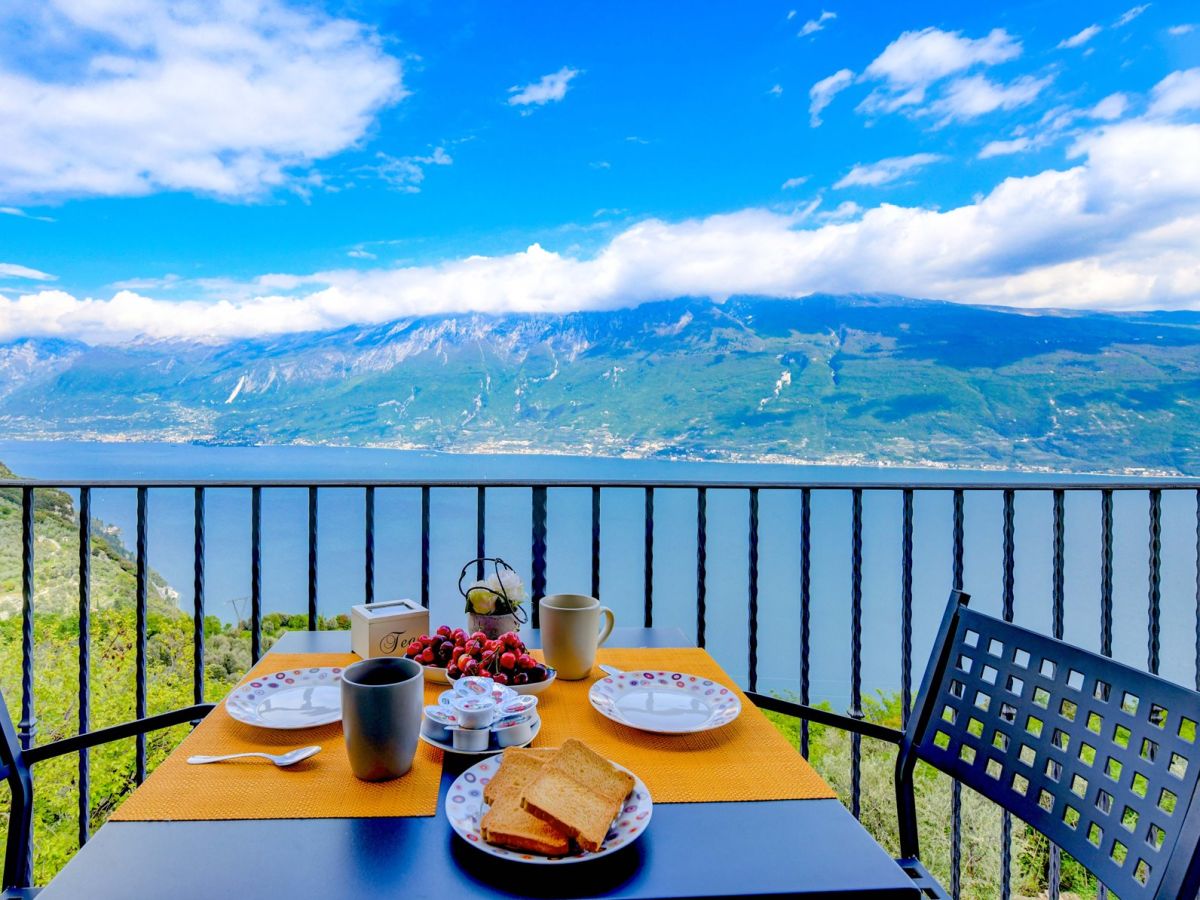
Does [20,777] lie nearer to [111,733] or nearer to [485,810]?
[111,733]

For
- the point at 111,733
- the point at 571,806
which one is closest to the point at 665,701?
the point at 571,806

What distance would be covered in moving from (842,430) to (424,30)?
11071 mm

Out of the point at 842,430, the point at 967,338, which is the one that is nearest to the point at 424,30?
the point at 842,430

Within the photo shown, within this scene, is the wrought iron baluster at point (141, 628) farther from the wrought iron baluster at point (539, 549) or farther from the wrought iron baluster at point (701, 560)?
the wrought iron baluster at point (701, 560)

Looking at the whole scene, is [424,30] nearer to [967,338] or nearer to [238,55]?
[238,55]

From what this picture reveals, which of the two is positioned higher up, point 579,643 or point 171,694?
point 579,643

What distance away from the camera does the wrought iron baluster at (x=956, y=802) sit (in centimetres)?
202

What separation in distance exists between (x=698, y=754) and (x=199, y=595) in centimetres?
164

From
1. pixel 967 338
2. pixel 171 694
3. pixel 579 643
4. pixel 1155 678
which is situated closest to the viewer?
pixel 1155 678

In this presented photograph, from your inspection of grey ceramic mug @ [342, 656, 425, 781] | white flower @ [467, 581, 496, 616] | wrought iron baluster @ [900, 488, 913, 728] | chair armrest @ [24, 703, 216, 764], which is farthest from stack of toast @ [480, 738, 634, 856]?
wrought iron baluster @ [900, 488, 913, 728]

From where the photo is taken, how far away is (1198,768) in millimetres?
701

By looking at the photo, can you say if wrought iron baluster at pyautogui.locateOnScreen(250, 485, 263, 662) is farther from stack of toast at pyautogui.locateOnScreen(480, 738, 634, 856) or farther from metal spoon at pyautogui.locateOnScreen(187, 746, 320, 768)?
stack of toast at pyautogui.locateOnScreen(480, 738, 634, 856)

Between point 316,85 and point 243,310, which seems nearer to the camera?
point 316,85

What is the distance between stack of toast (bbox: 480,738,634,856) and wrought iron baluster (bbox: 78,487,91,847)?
1.75m
